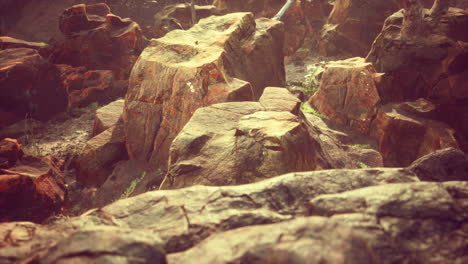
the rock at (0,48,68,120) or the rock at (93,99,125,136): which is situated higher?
the rock at (0,48,68,120)

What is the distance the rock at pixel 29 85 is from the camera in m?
12.4

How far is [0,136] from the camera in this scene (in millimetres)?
12195

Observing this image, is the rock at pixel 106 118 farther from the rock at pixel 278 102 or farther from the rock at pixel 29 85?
the rock at pixel 278 102

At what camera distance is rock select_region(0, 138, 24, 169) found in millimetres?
7809

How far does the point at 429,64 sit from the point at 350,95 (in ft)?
9.10

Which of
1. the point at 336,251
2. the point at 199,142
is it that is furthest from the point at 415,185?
the point at 199,142

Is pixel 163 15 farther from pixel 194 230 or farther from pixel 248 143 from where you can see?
pixel 194 230

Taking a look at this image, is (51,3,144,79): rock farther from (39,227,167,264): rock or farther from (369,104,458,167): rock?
(39,227,167,264): rock

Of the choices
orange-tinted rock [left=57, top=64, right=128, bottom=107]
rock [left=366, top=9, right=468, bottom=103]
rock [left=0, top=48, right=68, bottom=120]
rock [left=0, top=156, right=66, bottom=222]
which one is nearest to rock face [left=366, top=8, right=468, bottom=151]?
rock [left=366, top=9, right=468, bottom=103]

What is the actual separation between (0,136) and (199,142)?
35.8 feet

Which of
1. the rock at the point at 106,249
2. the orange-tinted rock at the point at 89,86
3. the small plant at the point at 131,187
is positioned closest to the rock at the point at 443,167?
the rock at the point at 106,249

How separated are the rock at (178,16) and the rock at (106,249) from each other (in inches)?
755

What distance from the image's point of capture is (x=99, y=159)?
973 cm

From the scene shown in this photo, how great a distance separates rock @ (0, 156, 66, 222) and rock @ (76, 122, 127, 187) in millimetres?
744
